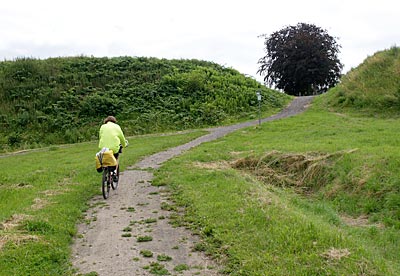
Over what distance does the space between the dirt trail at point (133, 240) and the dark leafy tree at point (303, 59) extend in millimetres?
38177

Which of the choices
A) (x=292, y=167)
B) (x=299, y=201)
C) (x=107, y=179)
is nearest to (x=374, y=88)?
(x=292, y=167)

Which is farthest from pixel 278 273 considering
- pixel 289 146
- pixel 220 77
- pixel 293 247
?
pixel 220 77

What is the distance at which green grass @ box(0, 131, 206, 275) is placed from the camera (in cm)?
540

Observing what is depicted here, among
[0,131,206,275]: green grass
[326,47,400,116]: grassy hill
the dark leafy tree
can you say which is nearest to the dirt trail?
[0,131,206,275]: green grass

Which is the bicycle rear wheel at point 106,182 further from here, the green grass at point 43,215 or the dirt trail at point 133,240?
the green grass at point 43,215

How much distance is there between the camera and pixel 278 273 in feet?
15.2

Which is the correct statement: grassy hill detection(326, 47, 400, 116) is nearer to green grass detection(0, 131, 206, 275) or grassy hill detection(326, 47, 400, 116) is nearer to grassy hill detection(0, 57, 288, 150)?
grassy hill detection(0, 57, 288, 150)

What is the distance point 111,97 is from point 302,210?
2626cm

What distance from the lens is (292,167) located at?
12617 millimetres

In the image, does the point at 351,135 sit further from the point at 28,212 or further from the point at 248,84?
the point at 248,84

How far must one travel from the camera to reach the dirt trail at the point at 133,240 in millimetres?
5266

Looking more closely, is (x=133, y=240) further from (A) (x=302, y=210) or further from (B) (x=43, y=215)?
(A) (x=302, y=210)

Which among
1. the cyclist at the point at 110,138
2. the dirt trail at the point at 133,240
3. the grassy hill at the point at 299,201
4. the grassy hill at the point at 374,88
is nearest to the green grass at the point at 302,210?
the grassy hill at the point at 299,201

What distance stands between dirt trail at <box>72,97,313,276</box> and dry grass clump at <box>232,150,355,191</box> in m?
3.92
